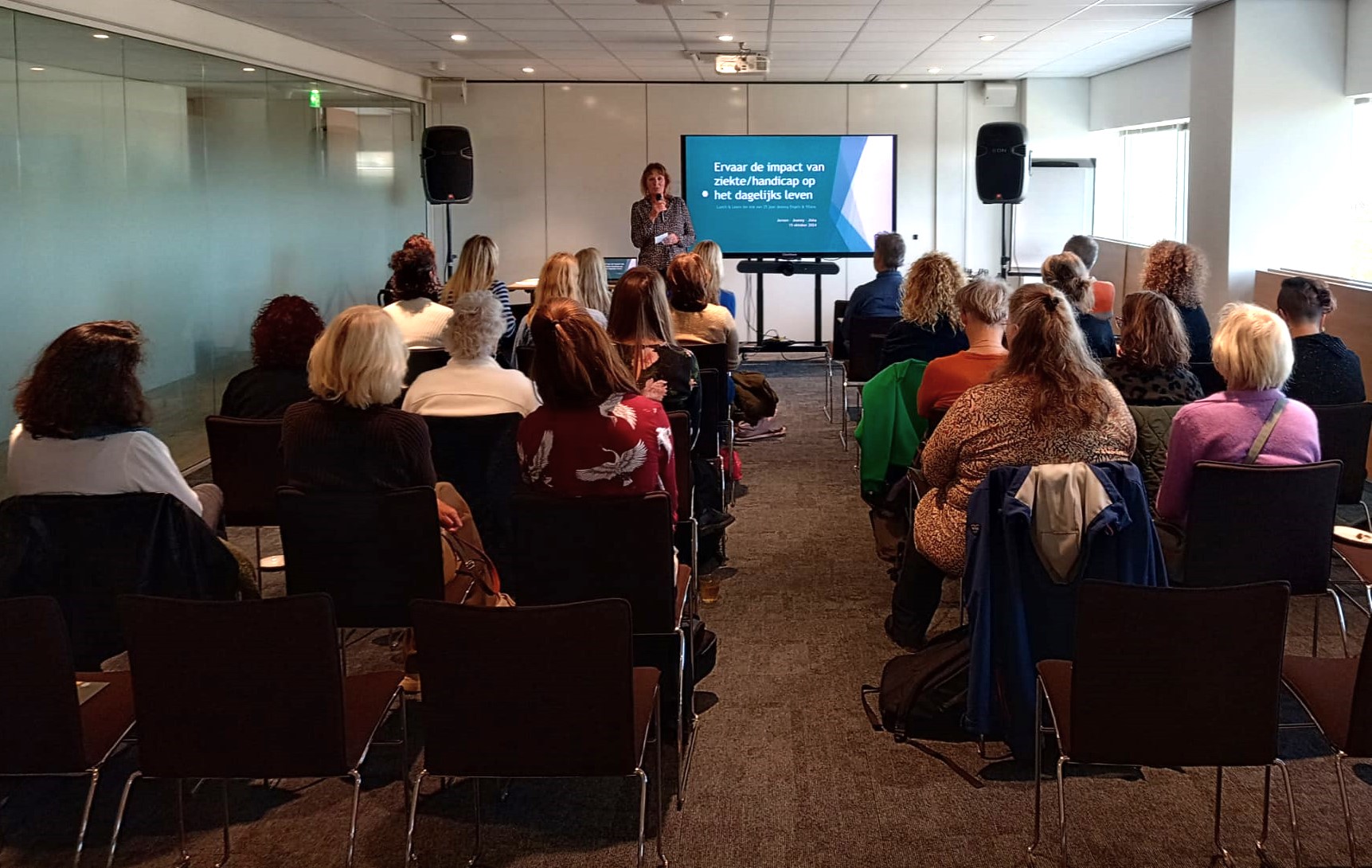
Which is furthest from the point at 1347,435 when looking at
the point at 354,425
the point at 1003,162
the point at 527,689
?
the point at 1003,162

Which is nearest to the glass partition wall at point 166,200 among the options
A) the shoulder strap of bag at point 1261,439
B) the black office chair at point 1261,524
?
the black office chair at point 1261,524

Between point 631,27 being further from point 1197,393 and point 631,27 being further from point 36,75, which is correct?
point 1197,393

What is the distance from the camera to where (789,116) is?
1280 centimetres

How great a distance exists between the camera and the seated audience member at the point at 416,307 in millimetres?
6121

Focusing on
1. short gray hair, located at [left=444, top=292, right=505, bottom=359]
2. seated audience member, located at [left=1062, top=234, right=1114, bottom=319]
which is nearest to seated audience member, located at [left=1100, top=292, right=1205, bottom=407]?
short gray hair, located at [left=444, top=292, right=505, bottom=359]

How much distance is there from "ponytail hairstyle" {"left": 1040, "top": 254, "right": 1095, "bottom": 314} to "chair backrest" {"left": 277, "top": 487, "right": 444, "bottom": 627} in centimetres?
366

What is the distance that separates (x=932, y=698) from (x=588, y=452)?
1.32m

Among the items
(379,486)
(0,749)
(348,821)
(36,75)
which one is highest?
(36,75)

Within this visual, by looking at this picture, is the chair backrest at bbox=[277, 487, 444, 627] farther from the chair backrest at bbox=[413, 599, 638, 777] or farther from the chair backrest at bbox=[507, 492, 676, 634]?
the chair backrest at bbox=[413, 599, 638, 777]

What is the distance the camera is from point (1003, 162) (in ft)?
35.1

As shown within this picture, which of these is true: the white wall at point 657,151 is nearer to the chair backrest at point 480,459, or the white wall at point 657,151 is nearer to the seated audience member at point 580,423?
the chair backrest at point 480,459

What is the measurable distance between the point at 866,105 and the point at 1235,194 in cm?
567

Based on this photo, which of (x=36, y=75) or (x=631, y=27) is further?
(x=631, y=27)

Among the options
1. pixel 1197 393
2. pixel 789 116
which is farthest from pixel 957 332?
pixel 789 116
